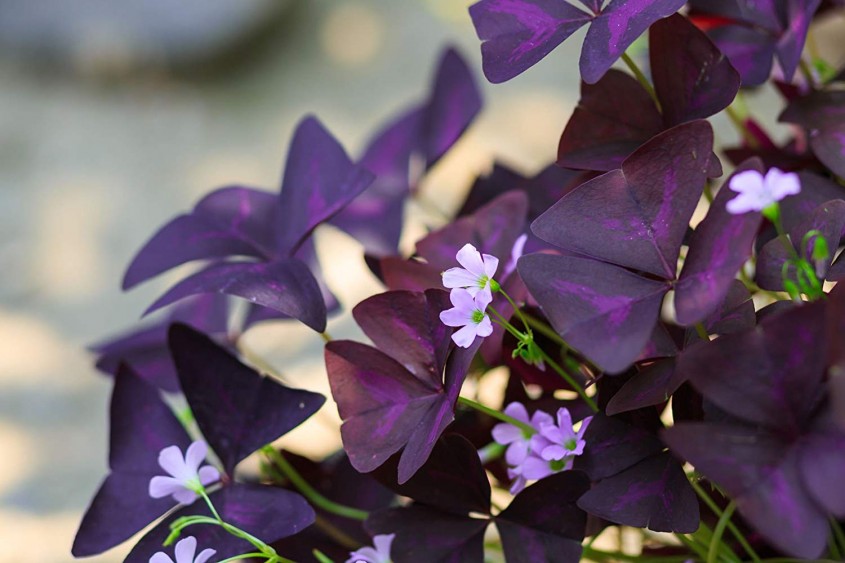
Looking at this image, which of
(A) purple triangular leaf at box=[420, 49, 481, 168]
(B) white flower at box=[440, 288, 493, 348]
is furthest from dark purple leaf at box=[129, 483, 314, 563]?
(A) purple triangular leaf at box=[420, 49, 481, 168]

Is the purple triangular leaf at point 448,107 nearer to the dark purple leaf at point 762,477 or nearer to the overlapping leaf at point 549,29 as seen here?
the overlapping leaf at point 549,29

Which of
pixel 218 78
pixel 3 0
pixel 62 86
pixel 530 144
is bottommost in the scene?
pixel 530 144

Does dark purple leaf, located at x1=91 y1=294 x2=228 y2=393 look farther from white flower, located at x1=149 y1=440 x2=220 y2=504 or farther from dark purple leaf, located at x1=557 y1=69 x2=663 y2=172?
dark purple leaf, located at x1=557 y1=69 x2=663 y2=172

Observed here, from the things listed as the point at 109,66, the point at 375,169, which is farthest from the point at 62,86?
the point at 375,169

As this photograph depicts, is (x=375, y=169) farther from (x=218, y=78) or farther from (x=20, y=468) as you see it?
(x=218, y=78)

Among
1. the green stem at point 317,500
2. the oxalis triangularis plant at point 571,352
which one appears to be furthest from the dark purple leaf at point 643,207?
the green stem at point 317,500
